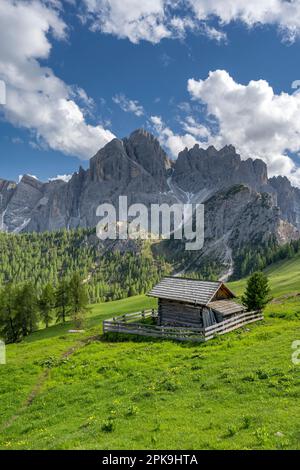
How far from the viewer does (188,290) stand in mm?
41625

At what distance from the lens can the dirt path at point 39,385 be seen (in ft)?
68.1

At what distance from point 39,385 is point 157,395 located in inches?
446

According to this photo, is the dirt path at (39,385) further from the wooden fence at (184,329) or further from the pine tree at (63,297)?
the pine tree at (63,297)

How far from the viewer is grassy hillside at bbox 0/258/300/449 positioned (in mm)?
14055

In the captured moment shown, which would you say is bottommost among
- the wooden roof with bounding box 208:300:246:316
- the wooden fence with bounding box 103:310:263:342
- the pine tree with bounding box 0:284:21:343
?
the pine tree with bounding box 0:284:21:343

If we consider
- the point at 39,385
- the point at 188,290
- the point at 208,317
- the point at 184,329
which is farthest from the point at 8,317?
the point at 39,385

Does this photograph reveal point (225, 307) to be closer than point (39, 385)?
No

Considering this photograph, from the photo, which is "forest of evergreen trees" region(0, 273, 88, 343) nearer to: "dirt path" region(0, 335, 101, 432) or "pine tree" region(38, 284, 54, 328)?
"pine tree" region(38, 284, 54, 328)

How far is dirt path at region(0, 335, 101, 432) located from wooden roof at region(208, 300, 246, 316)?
1388cm

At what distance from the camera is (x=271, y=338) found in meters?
30.9

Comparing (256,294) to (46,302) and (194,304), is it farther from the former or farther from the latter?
(46,302)

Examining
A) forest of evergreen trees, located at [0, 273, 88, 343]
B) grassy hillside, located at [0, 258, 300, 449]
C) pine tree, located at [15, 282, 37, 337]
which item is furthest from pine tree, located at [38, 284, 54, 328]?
grassy hillside, located at [0, 258, 300, 449]

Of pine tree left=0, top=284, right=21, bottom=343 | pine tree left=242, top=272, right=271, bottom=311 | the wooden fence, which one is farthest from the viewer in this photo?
pine tree left=0, top=284, right=21, bottom=343
